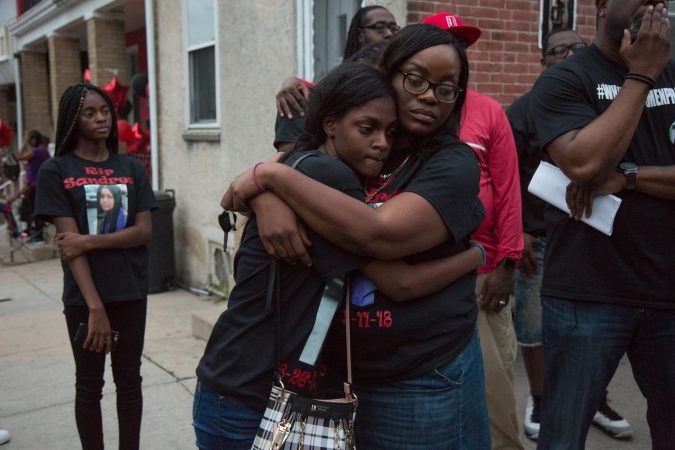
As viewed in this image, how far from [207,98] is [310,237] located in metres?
6.23

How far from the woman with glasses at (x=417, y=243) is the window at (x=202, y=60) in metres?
5.64

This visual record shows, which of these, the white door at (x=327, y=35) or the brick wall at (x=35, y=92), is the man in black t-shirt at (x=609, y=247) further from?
the brick wall at (x=35, y=92)

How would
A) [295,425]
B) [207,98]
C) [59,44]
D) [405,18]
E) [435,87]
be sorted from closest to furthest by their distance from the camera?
1. [295,425]
2. [435,87]
3. [405,18]
4. [207,98]
5. [59,44]

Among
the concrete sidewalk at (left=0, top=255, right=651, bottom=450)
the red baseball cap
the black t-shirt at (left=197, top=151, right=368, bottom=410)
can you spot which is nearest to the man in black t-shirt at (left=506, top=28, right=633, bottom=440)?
the concrete sidewalk at (left=0, top=255, right=651, bottom=450)

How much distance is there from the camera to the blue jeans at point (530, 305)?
376 centimetres

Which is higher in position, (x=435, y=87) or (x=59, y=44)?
(x=59, y=44)

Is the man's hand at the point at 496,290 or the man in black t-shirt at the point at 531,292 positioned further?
the man in black t-shirt at the point at 531,292

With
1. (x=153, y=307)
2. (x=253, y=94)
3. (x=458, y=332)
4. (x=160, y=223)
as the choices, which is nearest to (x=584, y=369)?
(x=458, y=332)

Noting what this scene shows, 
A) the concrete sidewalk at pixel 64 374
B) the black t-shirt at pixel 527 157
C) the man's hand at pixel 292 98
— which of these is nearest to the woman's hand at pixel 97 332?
the concrete sidewalk at pixel 64 374

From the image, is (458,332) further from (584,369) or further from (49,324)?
(49,324)

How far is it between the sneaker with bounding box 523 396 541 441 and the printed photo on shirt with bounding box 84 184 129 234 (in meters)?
2.42

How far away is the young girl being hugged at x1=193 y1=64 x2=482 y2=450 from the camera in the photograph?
66.0 inches

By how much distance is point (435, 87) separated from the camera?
1.80 meters

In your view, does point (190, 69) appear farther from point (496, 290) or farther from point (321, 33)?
point (496, 290)
